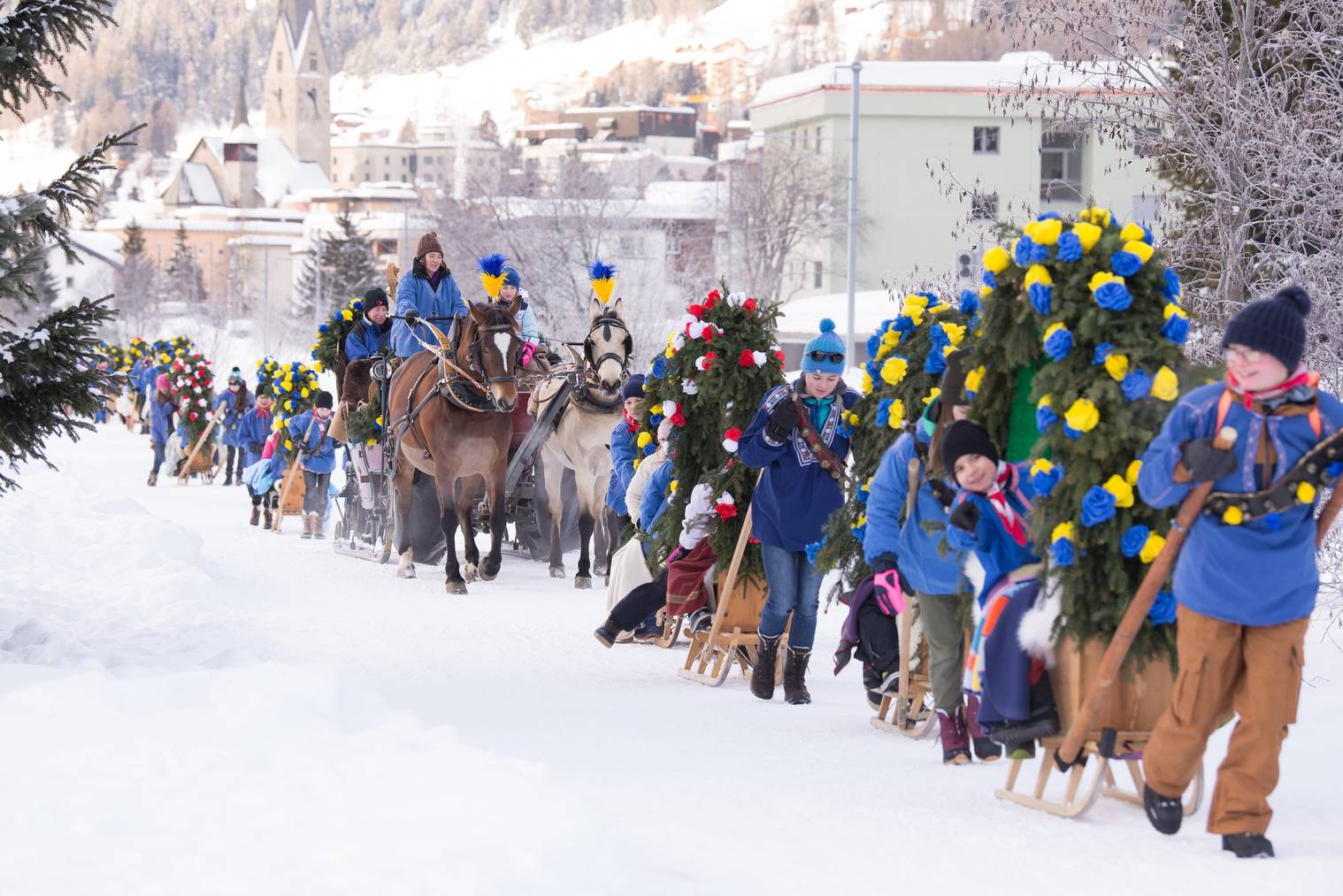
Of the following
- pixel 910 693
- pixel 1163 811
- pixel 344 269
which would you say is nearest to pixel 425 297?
pixel 910 693

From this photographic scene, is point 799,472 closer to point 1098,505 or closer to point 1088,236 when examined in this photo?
point 1088,236

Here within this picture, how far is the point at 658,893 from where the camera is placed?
5.59 meters

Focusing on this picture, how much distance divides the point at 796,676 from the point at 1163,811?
3813 millimetres

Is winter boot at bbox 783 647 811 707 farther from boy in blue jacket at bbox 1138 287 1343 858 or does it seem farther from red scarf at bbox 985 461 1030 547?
boy in blue jacket at bbox 1138 287 1343 858

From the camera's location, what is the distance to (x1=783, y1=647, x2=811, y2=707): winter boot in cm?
988

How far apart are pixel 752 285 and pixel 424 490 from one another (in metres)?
44.2

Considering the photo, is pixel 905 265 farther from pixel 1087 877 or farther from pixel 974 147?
pixel 1087 877

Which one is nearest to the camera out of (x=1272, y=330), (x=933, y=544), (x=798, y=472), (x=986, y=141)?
(x=1272, y=330)

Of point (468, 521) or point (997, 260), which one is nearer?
point (997, 260)

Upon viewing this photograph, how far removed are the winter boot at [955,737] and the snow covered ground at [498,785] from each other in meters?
0.11

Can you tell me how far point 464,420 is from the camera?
53.0 ft

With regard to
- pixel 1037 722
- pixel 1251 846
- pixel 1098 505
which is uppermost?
pixel 1098 505

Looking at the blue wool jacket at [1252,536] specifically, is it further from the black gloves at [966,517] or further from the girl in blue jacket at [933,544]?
the girl in blue jacket at [933,544]

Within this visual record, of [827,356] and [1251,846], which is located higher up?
[827,356]
